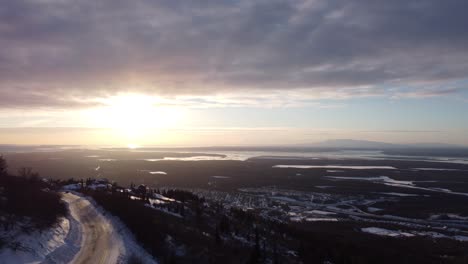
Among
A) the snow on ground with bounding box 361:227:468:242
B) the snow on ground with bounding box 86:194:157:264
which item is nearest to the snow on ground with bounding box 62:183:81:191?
the snow on ground with bounding box 86:194:157:264

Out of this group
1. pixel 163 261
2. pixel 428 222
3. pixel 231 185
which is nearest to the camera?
pixel 163 261

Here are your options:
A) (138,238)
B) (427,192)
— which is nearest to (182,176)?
(427,192)

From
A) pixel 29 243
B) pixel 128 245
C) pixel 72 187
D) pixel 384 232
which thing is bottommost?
pixel 384 232

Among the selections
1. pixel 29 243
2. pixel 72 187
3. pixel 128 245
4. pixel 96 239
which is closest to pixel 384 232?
pixel 128 245

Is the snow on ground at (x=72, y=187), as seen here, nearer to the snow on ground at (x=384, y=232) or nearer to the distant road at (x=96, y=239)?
the distant road at (x=96, y=239)

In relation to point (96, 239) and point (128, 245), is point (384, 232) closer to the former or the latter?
point (128, 245)

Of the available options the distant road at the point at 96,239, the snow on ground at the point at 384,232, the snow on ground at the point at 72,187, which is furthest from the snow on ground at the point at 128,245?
the snow on ground at the point at 384,232

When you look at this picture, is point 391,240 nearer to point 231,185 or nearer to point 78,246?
point 78,246
